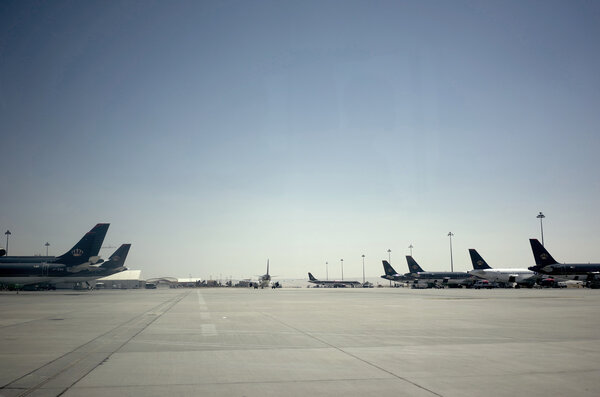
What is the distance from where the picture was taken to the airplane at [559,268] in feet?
270

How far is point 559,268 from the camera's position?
81.7m

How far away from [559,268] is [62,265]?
9044 cm

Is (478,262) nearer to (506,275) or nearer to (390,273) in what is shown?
(506,275)

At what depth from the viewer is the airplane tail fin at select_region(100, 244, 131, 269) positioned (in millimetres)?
91500

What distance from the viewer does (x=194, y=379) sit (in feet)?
28.1

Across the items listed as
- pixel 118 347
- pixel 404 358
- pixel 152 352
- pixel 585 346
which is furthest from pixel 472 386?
pixel 118 347

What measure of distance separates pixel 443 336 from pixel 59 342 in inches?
515

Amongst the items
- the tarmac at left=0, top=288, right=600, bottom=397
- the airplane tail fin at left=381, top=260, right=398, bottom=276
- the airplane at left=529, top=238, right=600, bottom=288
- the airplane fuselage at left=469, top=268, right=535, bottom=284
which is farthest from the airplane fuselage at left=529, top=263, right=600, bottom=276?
the tarmac at left=0, top=288, right=600, bottom=397

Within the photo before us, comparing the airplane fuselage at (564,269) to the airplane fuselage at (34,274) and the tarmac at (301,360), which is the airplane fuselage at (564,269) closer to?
the tarmac at (301,360)

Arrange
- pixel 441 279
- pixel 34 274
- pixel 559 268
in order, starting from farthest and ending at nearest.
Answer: pixel 441 279, pixel 559 268, pixel 34 274

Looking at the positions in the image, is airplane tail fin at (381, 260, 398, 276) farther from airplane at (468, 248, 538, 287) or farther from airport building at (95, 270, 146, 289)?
airport building at (95, 270, 146, 289)

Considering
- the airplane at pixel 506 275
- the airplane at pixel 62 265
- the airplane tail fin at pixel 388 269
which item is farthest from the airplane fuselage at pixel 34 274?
the airplane tail fin at pixel 388 269

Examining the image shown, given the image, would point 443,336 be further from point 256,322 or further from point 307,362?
point 256,322

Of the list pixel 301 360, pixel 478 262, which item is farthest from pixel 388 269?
pixel 301 360
